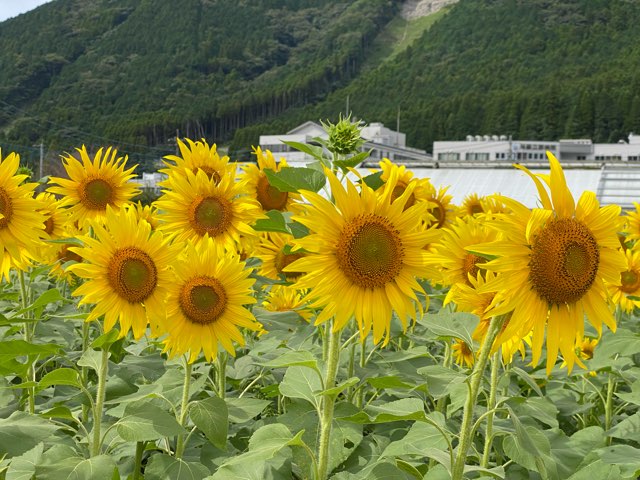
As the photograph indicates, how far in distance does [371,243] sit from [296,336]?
3.76 feet

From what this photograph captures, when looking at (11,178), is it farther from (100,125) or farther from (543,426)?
(100,125)

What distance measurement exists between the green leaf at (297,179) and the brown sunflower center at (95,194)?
188cm

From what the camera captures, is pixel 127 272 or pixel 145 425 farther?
pixel 127 272

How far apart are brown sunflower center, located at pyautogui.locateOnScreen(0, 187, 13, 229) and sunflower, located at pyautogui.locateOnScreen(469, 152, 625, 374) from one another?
6.14 feet

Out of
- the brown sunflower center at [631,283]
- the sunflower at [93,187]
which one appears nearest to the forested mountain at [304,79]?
the sunflower at [93,187]

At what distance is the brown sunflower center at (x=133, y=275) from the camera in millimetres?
2269

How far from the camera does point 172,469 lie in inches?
78.6

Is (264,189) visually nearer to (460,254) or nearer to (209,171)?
(209,171)

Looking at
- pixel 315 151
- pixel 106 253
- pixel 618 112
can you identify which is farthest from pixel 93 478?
pixel 618 112

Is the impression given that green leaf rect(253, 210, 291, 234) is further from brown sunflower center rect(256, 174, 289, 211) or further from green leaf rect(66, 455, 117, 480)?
brown sunflower center rect(256, 174, 289, 211)

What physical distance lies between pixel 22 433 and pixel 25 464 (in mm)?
98

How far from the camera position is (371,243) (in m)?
1.77

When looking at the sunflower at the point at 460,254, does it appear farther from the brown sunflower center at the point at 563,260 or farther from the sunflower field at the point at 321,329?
the brown sunflower center at the point at 563,260

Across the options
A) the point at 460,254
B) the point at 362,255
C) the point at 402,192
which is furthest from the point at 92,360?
the point at 402,192
